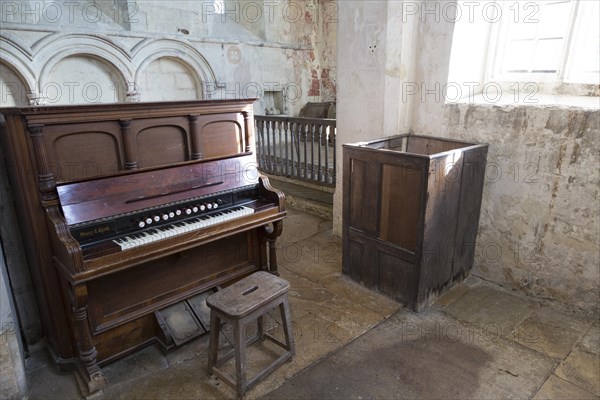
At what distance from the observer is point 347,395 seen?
205 cm

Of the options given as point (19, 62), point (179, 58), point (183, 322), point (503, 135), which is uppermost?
point (179, 58)

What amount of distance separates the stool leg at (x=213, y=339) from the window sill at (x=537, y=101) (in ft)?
8.27

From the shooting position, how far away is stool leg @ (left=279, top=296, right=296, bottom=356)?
214cm

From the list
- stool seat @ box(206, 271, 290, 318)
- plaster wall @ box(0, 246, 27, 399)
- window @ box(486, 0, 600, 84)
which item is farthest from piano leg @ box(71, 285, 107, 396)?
window @ box(486, 0, 600, 84)

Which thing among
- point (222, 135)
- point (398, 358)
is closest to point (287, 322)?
point (398, 358)

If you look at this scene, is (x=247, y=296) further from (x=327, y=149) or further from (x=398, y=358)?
(x=327, y=149)

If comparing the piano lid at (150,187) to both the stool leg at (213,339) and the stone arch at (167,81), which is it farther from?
the stone arch at (167,81)

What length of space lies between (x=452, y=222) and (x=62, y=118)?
261 centimetres

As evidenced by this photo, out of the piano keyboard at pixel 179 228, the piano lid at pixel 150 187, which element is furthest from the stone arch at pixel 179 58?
the piano keyboard at pixel 179 228

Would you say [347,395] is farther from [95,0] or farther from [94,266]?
[95,0]

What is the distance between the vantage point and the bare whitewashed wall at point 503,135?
2611mm

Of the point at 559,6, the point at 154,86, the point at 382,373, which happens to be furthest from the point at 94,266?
the point at 154,86

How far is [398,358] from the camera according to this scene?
2326mm

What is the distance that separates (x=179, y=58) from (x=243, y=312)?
307 inches
